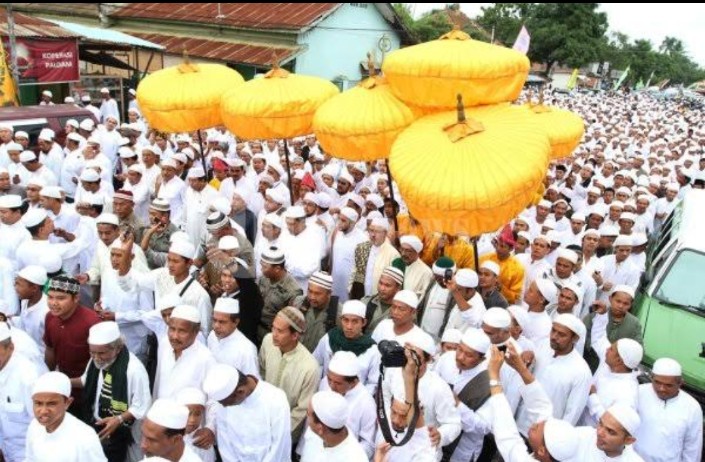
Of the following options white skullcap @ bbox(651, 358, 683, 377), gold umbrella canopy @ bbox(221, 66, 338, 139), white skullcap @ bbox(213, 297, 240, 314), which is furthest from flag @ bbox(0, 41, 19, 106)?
white skullcap @ bbox(651, 358, 683, 377)

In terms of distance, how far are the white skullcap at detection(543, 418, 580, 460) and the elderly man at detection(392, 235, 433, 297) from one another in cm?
223

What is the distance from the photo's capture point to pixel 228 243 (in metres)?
5.02

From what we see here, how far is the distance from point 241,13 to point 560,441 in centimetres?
2232

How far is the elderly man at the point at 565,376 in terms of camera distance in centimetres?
402

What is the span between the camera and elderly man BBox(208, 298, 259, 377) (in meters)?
3.90

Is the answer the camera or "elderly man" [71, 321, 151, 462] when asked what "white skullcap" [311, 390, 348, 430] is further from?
"elderly man" [71, 321, 151, 462]

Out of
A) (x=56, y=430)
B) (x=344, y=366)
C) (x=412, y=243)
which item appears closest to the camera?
(x=56, y=430)

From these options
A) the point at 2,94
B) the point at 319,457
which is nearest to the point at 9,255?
the point at 319,457

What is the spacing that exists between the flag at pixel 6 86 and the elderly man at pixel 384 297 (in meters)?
11.3

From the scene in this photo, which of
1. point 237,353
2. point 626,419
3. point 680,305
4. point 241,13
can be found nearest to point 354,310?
point 237,353

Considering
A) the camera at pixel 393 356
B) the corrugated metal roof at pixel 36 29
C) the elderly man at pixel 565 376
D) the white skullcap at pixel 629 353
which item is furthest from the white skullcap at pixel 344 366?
the corrugated metal roof at pixel 36 29

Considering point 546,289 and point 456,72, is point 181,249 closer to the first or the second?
point 456,72

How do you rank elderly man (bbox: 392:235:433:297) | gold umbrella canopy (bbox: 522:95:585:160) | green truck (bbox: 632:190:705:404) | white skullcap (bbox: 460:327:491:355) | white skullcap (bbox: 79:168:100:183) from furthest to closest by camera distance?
white skullcap (bbox: 79:168:100:183) → gold umbrella canopy (bbox: 522:95:585:160) → elderly man (bbox: 392:235:433:297) → green truck (bbox: 632:190:705:404) → white skullcap (bbox: 460:327:491:355)

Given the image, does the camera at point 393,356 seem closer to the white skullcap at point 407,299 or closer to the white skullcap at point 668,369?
the white skullcap at point 407,299
